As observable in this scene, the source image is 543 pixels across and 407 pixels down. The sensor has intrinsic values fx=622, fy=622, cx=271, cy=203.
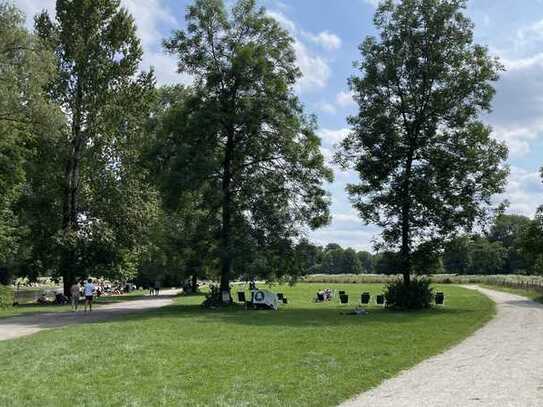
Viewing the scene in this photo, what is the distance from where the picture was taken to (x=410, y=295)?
110 feet

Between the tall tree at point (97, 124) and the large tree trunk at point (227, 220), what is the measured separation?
39.0 ft

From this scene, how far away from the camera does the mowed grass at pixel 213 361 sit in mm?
10320

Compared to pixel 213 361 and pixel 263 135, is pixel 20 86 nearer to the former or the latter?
pixel 263 135

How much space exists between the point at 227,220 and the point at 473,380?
26.3m

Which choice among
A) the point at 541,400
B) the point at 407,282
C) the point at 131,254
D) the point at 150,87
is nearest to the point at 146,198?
the point at 131,254

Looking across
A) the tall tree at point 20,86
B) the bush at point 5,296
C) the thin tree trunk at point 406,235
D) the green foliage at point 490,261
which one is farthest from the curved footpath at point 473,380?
the green foliage at point 490,261

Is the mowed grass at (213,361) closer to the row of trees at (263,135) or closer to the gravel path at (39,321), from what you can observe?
the gravel path at (39,321)

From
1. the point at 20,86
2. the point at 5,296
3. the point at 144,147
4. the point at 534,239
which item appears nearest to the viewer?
the point at 5,296

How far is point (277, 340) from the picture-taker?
18.0 m

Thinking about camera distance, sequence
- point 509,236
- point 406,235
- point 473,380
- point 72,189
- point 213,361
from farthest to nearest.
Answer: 1. point 509,236
2. point 72,189
3. point 406,235
4. point 213,361
5. point 473,380

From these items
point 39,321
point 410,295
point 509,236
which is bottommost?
point 39,321

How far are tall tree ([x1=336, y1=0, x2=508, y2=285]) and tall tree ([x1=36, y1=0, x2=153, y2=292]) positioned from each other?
18.9 m

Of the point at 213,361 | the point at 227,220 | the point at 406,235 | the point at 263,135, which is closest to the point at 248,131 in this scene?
the point at 263,135

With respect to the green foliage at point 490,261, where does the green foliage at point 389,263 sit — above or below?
below
